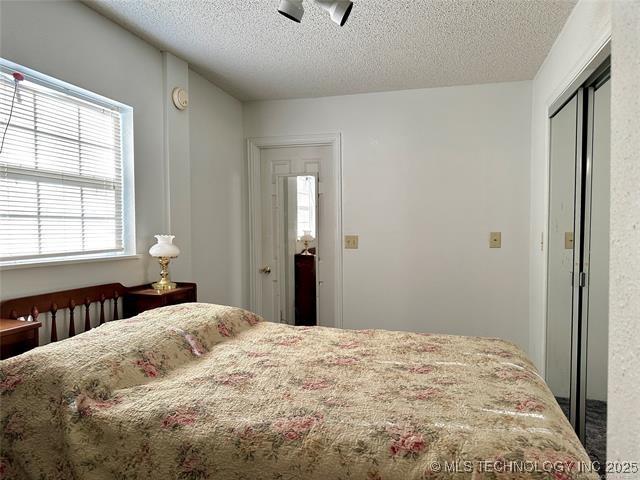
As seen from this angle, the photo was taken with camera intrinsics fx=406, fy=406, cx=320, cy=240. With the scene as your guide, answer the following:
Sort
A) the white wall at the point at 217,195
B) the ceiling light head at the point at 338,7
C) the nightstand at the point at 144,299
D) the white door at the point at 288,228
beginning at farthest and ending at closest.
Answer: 1. the white door at the point at 288,228
2. the white wall at the point at 217,195
3. the nightstand at the point at 144,299
4. the ceiling light head at the point at 338,7

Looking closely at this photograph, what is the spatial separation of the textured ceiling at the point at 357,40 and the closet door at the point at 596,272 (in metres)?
0.68

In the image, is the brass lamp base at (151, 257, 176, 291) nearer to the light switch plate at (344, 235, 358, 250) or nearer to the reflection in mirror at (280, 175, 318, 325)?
the reflection in mirror at (280, 175, 318, 325)

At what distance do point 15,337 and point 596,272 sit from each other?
2.57 meters

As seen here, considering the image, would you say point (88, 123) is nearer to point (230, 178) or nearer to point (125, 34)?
point (125, 34)

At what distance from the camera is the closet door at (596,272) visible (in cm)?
191

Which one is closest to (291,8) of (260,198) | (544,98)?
(544,98)

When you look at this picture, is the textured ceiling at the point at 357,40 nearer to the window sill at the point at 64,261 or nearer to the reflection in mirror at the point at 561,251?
the reflection in mirror at the point at 561,251

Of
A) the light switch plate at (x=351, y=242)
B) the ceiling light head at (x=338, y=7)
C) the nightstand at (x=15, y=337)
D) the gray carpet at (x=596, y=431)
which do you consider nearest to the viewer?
the nightstand at (x=15, y=337)

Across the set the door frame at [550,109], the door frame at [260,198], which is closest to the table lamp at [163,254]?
the door frame at [260,198]

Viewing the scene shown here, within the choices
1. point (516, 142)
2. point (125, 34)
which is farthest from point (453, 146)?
point (125, 34)

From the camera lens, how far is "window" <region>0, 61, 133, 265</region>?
1767 millimetres

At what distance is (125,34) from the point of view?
237cm

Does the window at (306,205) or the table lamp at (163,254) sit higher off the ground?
the window at (306,205)

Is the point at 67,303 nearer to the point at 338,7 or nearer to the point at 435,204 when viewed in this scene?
the point at 338,7
